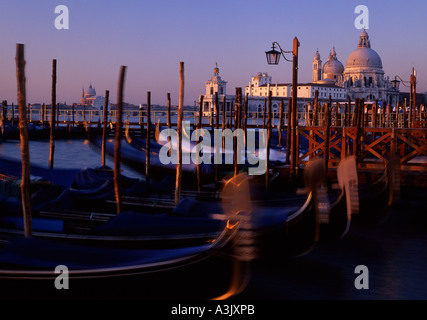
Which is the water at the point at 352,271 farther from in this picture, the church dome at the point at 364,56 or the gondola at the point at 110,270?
the church dome at the point at 364,56

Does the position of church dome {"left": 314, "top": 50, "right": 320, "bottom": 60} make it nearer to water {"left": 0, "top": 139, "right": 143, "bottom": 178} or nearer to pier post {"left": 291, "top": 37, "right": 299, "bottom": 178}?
water {"left": 0, "top": 139, "right": 143, "bottom": 178}

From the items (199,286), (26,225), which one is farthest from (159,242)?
(26,225)

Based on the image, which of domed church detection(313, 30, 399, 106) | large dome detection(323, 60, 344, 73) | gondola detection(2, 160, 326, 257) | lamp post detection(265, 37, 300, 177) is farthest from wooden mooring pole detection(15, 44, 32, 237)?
large dome detection(323, 60, 344, 73)

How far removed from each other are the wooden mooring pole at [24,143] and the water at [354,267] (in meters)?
1.71

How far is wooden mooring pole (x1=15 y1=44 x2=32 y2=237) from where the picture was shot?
4.00 metres

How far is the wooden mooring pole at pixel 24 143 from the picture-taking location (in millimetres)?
3996

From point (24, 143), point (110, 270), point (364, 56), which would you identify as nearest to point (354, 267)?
point (110, 270)

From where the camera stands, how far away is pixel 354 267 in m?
4.79

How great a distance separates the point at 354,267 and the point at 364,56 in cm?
7053

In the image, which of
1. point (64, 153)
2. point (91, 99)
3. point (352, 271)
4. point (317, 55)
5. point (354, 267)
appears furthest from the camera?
point (91, 99)

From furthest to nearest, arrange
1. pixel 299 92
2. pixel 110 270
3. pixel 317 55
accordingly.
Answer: pixel 317 55 → pixel 299 92 → pixel 110 270

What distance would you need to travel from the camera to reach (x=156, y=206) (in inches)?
221

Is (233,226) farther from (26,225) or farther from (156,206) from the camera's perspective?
(156,206)

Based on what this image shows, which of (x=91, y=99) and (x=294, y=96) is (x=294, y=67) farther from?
(x=91, y=99)
